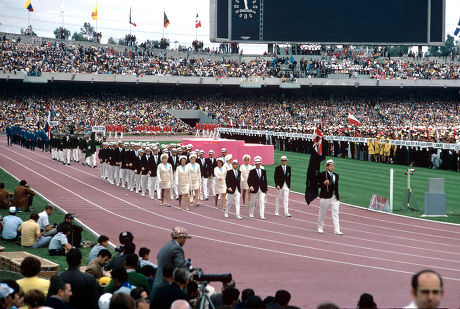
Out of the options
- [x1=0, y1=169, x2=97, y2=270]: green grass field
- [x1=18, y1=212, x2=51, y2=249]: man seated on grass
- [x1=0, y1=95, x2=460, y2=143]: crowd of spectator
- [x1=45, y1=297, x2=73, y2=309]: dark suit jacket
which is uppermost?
[x1=0, y1=95, x2=460, y2=143]: crowd of spectator

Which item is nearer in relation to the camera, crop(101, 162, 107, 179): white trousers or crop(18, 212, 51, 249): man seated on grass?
crop(18, 212, 51, 249): man seated on grass

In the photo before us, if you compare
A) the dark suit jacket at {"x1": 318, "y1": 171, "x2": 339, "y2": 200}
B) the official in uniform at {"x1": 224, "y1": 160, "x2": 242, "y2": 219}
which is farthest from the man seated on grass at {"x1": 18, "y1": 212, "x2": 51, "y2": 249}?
the dark suit jacket at {"x1": 318, "y1": 171, "x2": 339, "y2": 200}

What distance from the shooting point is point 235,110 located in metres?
77.2

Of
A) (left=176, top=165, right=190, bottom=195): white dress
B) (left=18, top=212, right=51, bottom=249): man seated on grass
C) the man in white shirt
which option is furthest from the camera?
(left=176, top=165, right=190, bottom=195): white dress

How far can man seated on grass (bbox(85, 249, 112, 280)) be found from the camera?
35.9ft

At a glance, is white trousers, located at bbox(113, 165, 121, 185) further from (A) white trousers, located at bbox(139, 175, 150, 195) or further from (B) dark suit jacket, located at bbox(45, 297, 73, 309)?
(B) dark suit jacket, located at bbox(45, 297, 73, 309)

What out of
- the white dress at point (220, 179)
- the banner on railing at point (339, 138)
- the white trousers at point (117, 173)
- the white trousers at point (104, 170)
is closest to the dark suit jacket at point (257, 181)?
the white dress at point (220, 179)

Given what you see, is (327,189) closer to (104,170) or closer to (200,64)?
(104,170)

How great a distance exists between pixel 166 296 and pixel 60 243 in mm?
8226

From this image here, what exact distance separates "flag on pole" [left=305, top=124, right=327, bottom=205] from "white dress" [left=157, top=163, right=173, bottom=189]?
5182 millimetres

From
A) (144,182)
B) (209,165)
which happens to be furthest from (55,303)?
(144,182)

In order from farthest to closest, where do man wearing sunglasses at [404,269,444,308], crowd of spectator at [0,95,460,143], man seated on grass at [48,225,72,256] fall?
crowd of spectator at [0,95,460,143] → man seated on grass at [48,225,72,256] → man wearing sunglasses at [404,269,444,308]

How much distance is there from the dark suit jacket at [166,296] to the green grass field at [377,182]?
14.9 m

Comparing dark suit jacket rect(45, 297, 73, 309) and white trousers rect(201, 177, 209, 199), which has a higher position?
dark suit jacket rect(45, 297, 73, 309)
